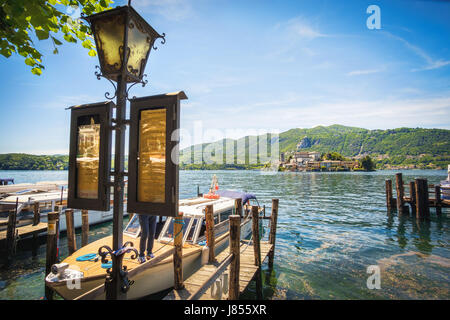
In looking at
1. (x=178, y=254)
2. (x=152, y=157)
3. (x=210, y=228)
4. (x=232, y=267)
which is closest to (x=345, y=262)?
(x=210, y=228)

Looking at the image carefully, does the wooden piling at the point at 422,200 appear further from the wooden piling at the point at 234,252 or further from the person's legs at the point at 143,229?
the person's legs at the point at 143,229

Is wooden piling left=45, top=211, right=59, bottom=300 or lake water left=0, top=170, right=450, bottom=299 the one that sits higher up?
wooden piling left=45, top=211, right=59, bottom=300

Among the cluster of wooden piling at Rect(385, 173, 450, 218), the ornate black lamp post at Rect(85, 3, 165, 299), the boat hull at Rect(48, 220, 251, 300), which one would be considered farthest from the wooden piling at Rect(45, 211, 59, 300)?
the cluster of wooden piling at Rect(385, 173, 450, 218)

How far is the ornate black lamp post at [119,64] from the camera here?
2807 millimetres

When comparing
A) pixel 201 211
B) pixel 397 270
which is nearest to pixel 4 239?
pixel 201 211

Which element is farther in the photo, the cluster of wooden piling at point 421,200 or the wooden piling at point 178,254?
the cluster of wooden piling at point 421,200

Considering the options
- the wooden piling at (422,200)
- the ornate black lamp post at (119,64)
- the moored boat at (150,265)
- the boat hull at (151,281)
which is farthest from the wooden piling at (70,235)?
the wooden piling at (422,200)

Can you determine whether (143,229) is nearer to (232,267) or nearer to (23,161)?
(232,267)

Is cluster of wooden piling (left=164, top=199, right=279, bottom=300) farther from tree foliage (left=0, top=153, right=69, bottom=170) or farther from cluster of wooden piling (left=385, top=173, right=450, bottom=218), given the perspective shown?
tree foliage (left=0, top=153, right=69, bottom=170)

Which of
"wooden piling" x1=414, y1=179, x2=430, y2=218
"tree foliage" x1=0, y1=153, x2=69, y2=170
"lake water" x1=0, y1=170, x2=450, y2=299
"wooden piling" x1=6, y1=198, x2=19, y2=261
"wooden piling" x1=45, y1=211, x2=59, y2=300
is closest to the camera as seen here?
"wooden piling" x1=45, y1=211, x2=59, y2=300

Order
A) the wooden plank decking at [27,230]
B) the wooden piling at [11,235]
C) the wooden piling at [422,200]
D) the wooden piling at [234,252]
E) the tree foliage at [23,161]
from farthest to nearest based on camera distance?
the tree foliage at [23,161] < the wooden piling at [422,200] < the wooden plank decking at [27,230] < the wooden piling at [11,235] < the wooden piling at [234,252]

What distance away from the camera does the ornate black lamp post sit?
9.21 ft
